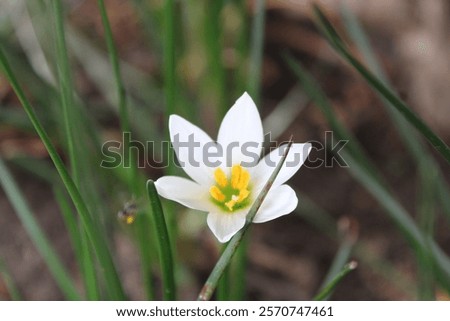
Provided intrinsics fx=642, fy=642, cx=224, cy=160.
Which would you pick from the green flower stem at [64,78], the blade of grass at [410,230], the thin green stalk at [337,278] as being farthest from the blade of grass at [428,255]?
the green flower stem at [64,78]

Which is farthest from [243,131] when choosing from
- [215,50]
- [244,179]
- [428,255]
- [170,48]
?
[215,50]

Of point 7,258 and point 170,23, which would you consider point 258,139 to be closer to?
point 170,23

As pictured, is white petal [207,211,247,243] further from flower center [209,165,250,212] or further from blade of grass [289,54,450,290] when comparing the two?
blade of grass [289,54,450,290]

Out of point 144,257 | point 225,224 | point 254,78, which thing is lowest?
point 144,257

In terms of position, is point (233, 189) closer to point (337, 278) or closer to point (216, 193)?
point (216, 193)

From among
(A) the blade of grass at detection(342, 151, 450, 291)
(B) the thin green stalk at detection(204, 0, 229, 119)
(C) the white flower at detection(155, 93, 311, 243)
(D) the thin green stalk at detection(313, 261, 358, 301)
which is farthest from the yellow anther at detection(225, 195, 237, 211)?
(B) the thin green stalk at detection(204, 0, 229, 119)

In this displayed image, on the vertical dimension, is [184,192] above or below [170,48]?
below
